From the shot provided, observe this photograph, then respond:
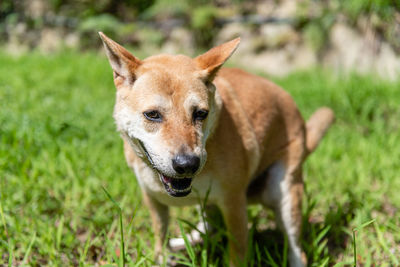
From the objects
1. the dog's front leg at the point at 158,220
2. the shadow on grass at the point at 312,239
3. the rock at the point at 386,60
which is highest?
the dog's front leg at the point at 158,220

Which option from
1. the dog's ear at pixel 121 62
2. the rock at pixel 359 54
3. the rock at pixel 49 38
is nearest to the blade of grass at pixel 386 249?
the dog's ear at pixel 121 62

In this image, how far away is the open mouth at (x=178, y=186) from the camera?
7.76 ft

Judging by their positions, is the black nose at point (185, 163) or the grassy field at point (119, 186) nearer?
the black nose at point (185, 163)

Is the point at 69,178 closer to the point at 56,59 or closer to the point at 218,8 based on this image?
the point at 56,59

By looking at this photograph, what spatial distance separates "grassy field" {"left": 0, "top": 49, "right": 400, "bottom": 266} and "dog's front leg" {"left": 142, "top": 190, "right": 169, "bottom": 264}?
0.11m

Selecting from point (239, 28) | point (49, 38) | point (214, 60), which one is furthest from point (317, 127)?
point (49, 38)

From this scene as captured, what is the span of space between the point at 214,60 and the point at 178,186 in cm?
86

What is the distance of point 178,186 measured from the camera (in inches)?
93.6

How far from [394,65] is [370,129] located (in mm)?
2423

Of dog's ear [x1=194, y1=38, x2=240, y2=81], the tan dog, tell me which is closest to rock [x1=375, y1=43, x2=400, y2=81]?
the tan dog

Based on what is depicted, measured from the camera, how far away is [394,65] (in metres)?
7.17

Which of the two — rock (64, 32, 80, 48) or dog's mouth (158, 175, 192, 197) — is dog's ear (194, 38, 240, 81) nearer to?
dog's mouth (158, 175, 192, 197)

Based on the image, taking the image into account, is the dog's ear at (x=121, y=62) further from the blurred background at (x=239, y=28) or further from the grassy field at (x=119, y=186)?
the blurred background at (x=239, y=28)

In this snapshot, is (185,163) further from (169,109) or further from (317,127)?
(317,127)
